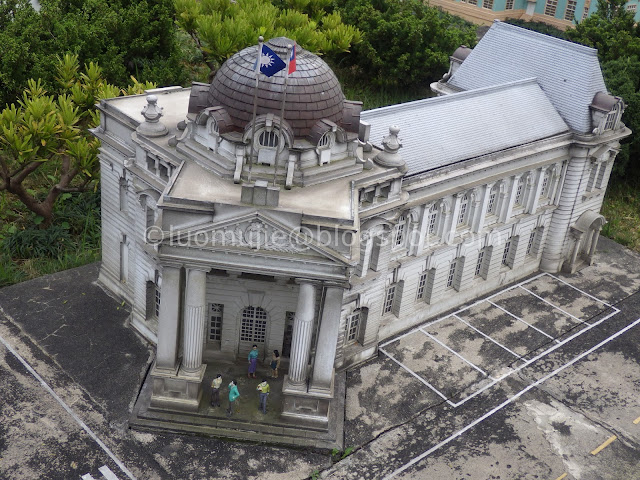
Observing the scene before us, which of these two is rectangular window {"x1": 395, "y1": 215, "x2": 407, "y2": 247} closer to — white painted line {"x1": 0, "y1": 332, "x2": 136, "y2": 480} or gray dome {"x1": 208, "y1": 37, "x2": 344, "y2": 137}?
gray dome {"x1": 208, "y1": 37, "x2": 344, "y2": 137}

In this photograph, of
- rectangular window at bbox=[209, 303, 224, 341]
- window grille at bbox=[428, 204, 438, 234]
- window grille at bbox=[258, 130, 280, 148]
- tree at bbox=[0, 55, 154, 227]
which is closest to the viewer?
window grille at bbox=[258, 130, 280, 148]

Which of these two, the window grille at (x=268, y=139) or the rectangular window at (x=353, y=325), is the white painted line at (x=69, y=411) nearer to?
the rectangular window at (x=353, y=325)

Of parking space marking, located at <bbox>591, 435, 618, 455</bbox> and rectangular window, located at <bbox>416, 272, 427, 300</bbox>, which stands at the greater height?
rectangular window, located at <bbox>416, 272, 427, 300</bbox>

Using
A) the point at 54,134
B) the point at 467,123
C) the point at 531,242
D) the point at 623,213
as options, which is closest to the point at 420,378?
the point at 467,123

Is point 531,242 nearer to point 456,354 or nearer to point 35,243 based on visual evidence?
point 456,354

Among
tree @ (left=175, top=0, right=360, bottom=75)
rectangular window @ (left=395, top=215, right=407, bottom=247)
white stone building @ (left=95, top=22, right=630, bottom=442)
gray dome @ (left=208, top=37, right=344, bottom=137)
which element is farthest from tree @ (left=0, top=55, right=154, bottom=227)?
rectangular window @ (left=395, top=215, right=407, bottom=247)

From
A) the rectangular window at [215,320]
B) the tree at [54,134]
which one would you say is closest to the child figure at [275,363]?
the rectangular window at [215,320]

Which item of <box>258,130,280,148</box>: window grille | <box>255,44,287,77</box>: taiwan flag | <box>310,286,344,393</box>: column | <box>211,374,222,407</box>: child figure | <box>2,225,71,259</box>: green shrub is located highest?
<box>255,44,287,77</box>: taiwan flag

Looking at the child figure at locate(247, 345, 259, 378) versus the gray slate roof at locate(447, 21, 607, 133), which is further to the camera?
the gray slate roof at locate(447, 21, 607, 133)

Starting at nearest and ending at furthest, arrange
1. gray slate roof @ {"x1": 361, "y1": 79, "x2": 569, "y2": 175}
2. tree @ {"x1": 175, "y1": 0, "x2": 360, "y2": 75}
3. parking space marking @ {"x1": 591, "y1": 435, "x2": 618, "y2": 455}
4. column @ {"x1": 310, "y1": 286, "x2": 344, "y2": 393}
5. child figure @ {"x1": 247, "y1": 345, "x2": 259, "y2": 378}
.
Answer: column @ {"x1": 310, "y1": 286, "x2": 344, "y2": 393}, parking space marking @ {"x1": 591, "y1": 435, "x2": 618, "y2": 455}, child figure @ {"x1": 247, "y1": 345, "x2": 259, "y2": 378}, gray slate roof @ {"x1": 361, "y1": 79, "x2": 569, "y2": 175}, tree @ {"x1": 175, "y1": 0, "x2": 360, "y2": 75}
